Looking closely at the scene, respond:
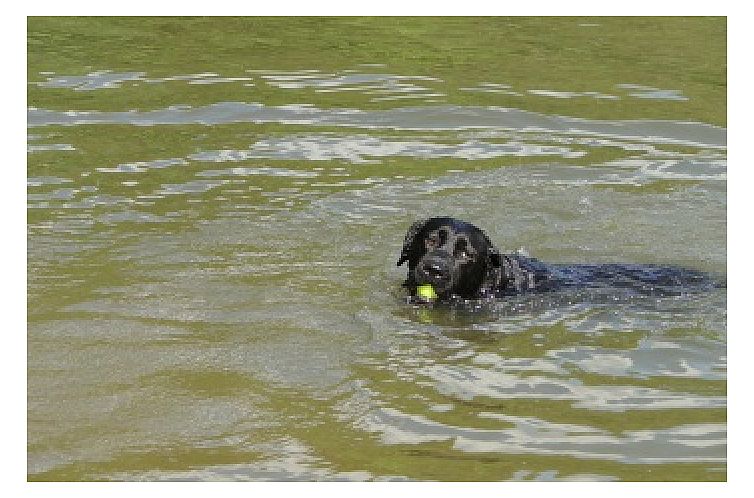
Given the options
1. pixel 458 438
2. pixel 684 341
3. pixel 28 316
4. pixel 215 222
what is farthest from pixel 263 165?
pixel 458 438

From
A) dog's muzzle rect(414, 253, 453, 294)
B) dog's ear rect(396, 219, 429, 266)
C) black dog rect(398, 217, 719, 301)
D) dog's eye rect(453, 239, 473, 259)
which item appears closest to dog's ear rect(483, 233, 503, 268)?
black dog rect(398, 217, 719, 301)

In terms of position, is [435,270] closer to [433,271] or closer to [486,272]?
[433,271]

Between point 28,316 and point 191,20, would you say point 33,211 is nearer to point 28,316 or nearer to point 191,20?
point 28,316

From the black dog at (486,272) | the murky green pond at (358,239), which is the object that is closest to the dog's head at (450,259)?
the black dog at (486,272)

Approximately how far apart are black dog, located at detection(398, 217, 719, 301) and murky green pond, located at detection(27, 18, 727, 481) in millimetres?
203

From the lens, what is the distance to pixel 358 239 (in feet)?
37.6

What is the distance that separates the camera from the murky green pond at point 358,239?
7.29m

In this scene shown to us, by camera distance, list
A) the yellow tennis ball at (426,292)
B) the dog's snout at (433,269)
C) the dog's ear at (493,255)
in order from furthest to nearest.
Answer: the dog's ear at (493,255) → the yellow tennis ball at (426,292) → the dog's snout at (433,269)

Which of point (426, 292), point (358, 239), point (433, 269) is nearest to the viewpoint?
point (433, 269)

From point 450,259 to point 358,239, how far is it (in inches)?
71.1

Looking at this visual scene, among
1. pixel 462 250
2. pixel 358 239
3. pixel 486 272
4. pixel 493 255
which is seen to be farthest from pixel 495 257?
pixel 358 239

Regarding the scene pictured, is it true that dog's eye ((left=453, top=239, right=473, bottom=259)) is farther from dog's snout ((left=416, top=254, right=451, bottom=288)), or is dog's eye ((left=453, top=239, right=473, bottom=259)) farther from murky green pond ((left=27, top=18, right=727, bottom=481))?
murky green pond ((left=27, top=18, right=727, bottom=481))

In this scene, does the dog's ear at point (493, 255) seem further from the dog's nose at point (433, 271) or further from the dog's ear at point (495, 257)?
the dog's nose at point (433, 271)

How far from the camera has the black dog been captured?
9.81m
